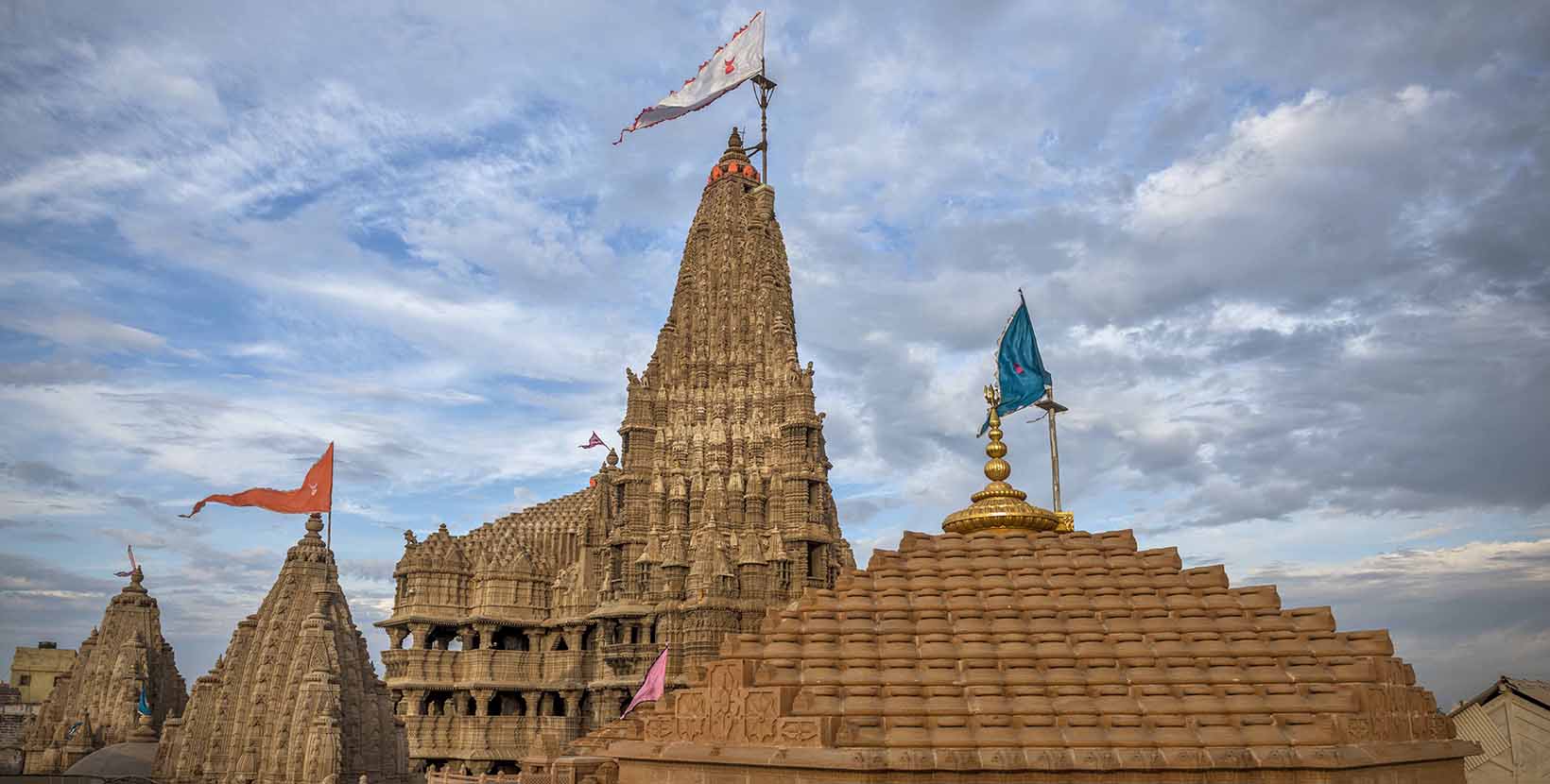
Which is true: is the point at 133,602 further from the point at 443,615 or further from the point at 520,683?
the point at 520,683

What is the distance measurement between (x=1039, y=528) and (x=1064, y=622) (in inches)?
104

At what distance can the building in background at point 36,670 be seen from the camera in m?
79.8

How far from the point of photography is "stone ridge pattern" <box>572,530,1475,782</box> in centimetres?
1095

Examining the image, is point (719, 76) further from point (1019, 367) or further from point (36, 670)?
point (36, 670)

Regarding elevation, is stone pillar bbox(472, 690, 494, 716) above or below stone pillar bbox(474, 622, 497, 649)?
below

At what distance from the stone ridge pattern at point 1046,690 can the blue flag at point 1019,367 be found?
16.2 feet

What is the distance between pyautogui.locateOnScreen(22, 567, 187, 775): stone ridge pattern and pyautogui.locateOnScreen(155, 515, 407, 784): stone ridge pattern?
18912mm

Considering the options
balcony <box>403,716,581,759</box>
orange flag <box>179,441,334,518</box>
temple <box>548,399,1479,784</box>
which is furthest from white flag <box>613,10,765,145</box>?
temple <box>548,399,1479,784</box>

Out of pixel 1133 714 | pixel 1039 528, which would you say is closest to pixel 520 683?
pixel 1039 528

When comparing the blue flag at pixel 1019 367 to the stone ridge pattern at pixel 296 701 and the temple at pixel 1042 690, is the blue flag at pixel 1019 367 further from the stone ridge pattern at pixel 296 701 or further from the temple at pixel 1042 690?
the stone ridge pattern at pixel 296 701


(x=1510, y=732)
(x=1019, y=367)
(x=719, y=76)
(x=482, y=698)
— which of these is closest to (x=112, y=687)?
(x=482, y=698)

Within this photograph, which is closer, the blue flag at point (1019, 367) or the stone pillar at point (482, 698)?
the blue flag at point (1019, 367)

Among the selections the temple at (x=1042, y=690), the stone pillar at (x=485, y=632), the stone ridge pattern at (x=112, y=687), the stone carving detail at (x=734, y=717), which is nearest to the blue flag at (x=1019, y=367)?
the temple at (x=1042, y=690)

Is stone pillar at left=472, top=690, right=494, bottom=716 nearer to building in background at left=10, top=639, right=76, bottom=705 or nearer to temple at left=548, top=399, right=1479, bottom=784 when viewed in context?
temple at left=548, top=399, right=1479, bottom=784
